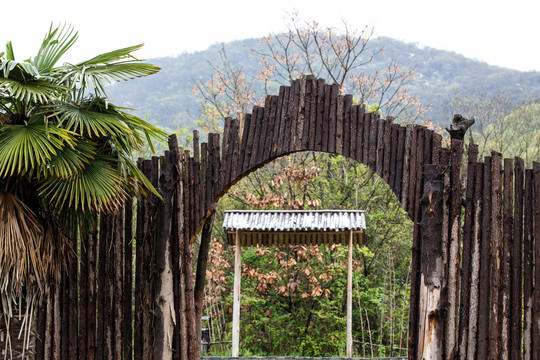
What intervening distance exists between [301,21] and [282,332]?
7.06m

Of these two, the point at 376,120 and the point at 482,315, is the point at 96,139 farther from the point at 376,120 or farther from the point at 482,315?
the point at 482,315

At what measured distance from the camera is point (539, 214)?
420 centimetres

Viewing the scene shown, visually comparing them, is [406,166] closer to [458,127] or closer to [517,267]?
[458,127]

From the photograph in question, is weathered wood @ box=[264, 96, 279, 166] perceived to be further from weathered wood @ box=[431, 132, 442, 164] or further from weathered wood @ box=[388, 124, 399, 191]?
weathered wood @ box=[431, 132, 442, 164]

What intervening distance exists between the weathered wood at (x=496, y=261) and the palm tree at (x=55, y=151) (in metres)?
2.53

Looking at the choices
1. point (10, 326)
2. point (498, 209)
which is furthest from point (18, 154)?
point (498, 209)

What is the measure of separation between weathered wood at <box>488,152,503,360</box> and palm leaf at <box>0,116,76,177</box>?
10.1 feet

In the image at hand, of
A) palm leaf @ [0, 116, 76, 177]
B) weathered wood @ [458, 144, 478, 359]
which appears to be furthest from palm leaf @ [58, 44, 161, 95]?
weathered wood @ [458, 144, 478, 359]

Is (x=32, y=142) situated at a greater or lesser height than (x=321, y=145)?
lesser

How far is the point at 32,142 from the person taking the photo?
3980 millimetres

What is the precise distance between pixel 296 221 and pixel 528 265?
4.09 m

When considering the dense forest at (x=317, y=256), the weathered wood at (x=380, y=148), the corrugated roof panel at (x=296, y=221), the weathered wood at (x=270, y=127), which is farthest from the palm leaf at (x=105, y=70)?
the dense forest at (x=317, y=256)

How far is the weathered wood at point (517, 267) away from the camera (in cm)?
413

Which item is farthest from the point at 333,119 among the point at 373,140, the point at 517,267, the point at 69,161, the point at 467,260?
the point at 69,161
